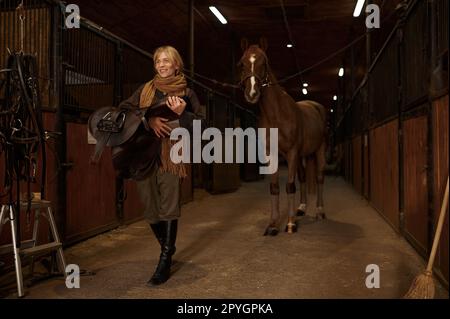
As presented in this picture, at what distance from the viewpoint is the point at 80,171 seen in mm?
3578

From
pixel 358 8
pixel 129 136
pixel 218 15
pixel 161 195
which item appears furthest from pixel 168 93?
pixel 358 8

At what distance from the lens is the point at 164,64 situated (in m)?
2.44

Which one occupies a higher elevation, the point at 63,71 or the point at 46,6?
the point at 46,6

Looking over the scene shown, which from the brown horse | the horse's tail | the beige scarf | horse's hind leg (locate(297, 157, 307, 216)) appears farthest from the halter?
the horse's tail

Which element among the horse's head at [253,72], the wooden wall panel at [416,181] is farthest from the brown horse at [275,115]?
the wooden wall panel at [416,181]

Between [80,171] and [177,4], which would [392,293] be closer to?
[80,171]

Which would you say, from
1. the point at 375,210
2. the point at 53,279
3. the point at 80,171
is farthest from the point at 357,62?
the point at 53,279

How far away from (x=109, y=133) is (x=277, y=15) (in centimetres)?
764

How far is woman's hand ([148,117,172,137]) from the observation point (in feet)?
7.86

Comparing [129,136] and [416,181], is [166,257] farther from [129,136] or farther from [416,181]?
[416,181]

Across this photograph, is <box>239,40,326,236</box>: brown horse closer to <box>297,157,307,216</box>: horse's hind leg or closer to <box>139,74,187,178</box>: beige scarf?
<box>297,157,307,216</box>: horse's hind leg

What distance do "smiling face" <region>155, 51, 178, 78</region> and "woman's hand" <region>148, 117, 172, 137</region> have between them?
0.28m

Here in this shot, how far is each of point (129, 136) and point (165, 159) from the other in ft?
0.87
